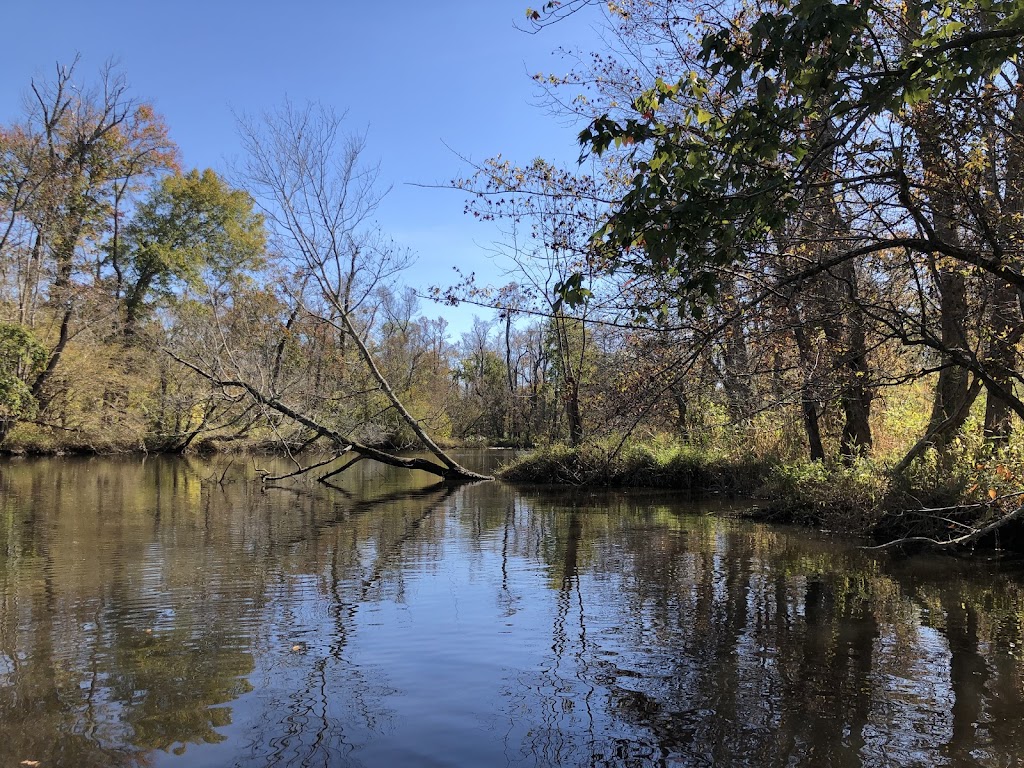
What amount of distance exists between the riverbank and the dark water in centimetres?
Answer: 91

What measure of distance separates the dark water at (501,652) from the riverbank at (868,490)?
0.91 metres

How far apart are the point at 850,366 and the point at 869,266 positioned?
8.53 feet

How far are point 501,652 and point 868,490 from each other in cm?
821

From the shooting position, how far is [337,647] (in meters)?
5.78

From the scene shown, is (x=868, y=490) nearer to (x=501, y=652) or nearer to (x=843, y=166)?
(x=843, y=166)

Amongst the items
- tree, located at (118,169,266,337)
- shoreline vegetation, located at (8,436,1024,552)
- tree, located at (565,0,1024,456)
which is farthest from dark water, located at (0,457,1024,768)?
tree, located at (118,169,266,337)

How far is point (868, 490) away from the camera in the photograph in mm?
11180

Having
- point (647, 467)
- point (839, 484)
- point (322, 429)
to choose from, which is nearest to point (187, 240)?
point (322, 429)

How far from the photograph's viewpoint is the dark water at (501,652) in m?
4.03

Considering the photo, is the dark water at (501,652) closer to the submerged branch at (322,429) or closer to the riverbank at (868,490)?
the riverbank at (868,490)

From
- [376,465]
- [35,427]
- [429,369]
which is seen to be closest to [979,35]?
[376,465]

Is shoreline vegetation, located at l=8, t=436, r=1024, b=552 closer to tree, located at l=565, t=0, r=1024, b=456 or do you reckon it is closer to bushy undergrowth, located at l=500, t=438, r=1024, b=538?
bushy undergrowth, located at l=500, t=438, r=1024, b=538

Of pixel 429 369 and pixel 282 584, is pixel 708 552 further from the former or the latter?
pixel 429 369

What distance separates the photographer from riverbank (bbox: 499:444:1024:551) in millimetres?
9000
